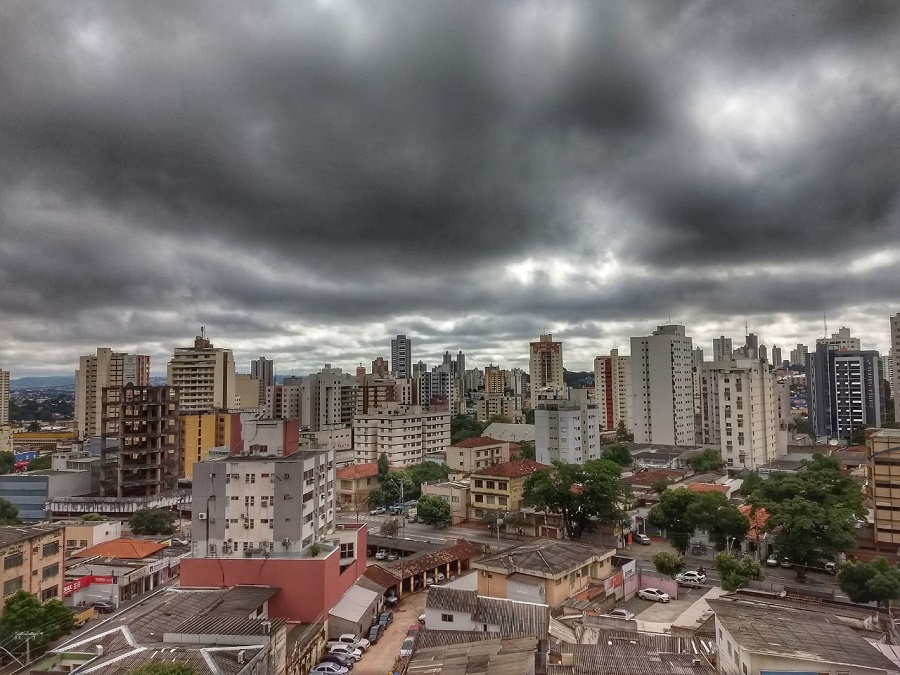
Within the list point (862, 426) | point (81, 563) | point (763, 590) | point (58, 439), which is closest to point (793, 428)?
point (862, 426)

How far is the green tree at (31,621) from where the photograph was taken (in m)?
20.6

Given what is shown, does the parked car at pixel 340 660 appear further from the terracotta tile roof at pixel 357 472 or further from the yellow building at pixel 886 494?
the terracotta tile roof at pixel 357 472

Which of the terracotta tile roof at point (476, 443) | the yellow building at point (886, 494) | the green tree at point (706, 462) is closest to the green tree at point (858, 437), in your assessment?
the green tree at point (706, 462)

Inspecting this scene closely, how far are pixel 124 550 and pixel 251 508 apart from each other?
1162cm

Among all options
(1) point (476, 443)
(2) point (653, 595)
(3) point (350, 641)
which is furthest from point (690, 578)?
(1) point (476, 443)

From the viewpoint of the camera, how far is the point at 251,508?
26.1m

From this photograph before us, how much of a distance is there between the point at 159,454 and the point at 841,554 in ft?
159

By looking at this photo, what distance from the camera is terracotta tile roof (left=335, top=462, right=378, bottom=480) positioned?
51344 mm

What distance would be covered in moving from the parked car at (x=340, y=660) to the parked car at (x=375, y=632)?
6.66 feet

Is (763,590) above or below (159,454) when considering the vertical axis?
below

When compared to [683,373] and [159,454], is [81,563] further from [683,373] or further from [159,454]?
[683,373]

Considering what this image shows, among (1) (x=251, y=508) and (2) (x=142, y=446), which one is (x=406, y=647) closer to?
(1) (x=251, y=508)

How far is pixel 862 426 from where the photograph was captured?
7481 centimetres

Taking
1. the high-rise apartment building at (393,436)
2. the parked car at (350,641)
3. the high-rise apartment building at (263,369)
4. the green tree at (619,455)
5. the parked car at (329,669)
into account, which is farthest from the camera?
the high-rise apartment building at (263,369)
